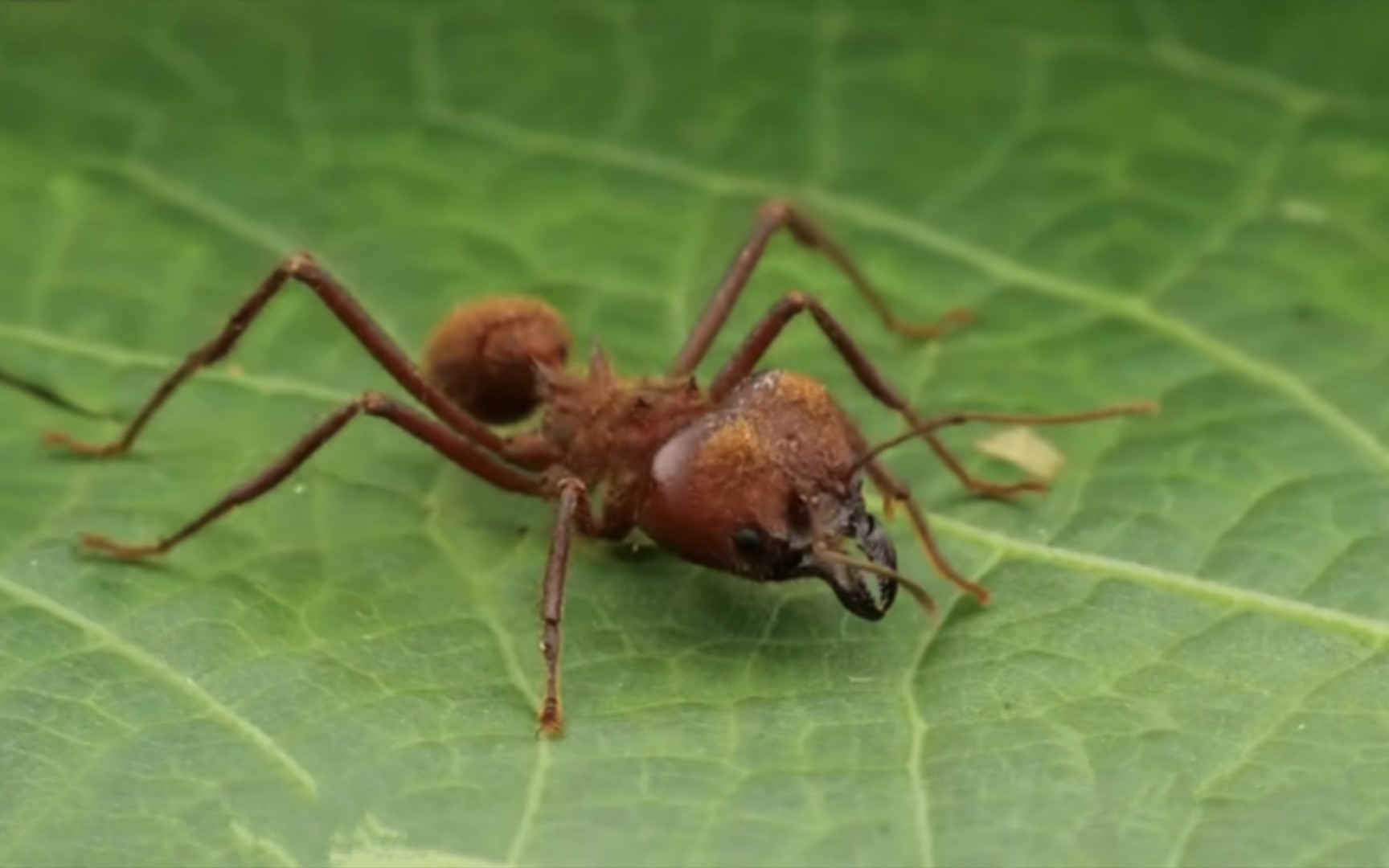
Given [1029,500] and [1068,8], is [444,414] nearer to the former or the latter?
[1029,500]

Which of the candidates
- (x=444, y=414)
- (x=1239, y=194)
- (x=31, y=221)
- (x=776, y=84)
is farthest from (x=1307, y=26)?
(x=31, y=221)

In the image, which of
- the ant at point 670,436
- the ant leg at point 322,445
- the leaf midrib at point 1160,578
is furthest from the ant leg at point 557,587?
the leaf midrib at point 1160,578

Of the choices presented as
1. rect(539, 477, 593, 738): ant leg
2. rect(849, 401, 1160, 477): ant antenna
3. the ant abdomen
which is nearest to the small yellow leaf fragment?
rect(849, 401, 1160, 477): ant antenna

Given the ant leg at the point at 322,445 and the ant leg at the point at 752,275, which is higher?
the ant leg at the point at 752,275

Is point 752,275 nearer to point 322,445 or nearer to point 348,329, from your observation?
point 348,329

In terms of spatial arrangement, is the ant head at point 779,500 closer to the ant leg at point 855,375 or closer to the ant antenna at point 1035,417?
the ant antenna at point 1035,417

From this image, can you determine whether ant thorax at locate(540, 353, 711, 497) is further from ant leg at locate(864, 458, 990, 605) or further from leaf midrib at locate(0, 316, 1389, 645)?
leaf midrib at locate(0, 316, 1389, 645)

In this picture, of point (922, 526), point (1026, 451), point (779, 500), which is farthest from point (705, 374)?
point (779, 500)
